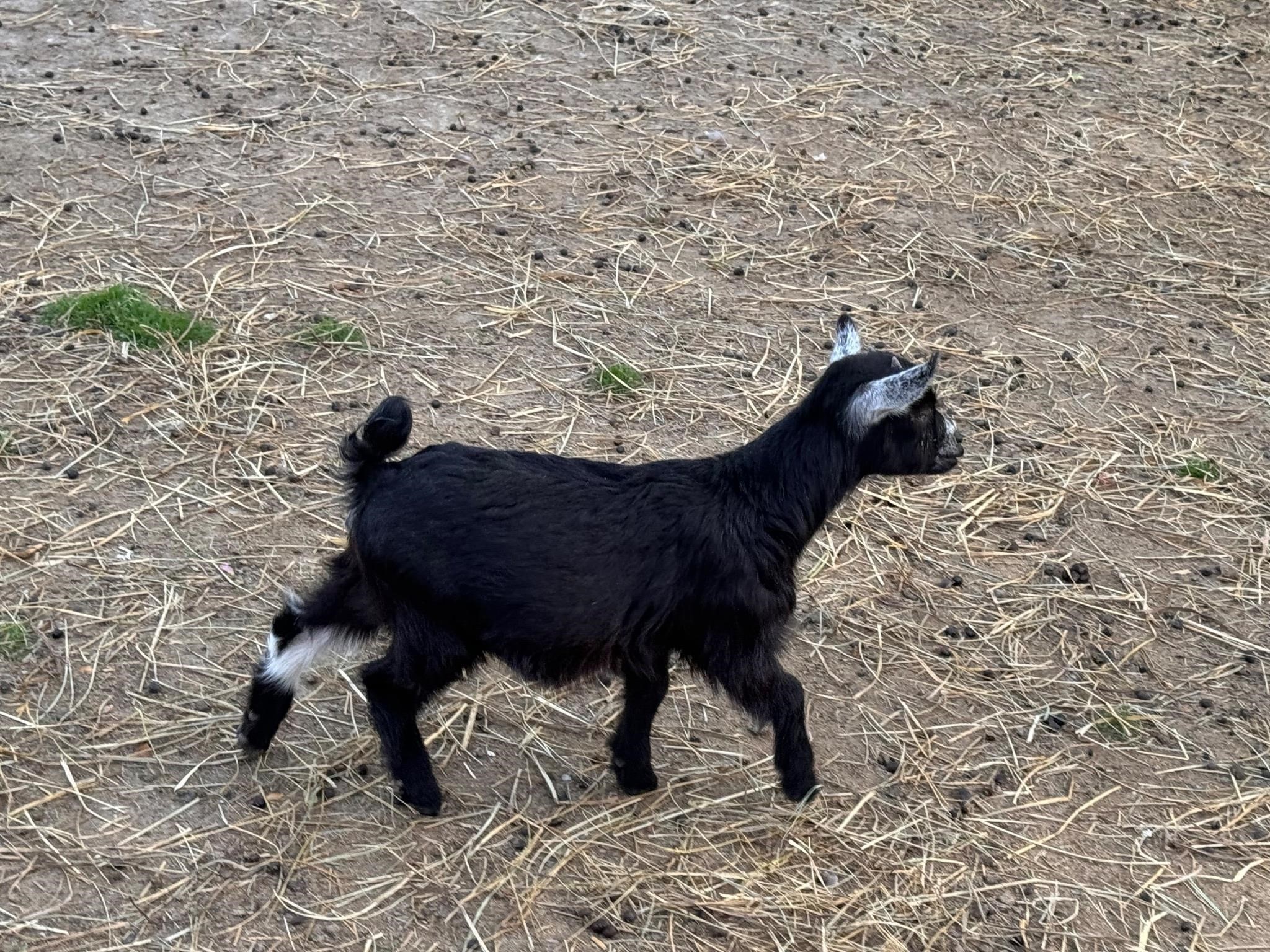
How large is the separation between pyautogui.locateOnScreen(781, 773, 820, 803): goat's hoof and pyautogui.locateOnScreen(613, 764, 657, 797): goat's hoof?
42 centimetres

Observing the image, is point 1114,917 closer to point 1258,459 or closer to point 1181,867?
point 1181,867

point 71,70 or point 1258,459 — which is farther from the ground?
point 71,70

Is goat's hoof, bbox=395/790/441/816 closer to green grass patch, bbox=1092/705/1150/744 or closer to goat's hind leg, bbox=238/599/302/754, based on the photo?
goat's hind leg, bbox=238/599/302/754

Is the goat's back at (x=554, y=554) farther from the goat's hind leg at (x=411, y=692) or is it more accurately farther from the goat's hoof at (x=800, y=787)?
the goat's hoof at (x=800, y=787)

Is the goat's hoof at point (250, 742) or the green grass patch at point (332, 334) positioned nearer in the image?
the goat's hoof at point (250, 742)

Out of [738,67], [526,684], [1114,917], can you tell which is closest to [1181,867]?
[1114,917]

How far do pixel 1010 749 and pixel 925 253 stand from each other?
3494mm

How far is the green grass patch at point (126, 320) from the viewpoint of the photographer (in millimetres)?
6066

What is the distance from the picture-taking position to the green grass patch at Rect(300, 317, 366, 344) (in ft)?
20.6

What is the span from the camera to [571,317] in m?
6.77

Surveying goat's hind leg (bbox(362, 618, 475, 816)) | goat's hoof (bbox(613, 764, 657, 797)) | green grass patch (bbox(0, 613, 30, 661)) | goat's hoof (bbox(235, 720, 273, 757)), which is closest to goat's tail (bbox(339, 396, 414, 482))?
goat's hind leg (bbox(362, 618, 475, 816))

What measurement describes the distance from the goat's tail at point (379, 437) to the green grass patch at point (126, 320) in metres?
2.32

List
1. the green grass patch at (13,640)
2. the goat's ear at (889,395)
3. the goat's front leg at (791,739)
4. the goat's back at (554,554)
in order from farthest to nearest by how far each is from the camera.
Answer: the green grass patch at (13,640) → the goat's front leg at (791,739) → the goat's ear at (889,395) → the goat's back at (554,554)

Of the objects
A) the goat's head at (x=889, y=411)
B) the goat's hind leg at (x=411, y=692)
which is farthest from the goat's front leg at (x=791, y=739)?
the goat's hind leg at (x=411, y=692)
